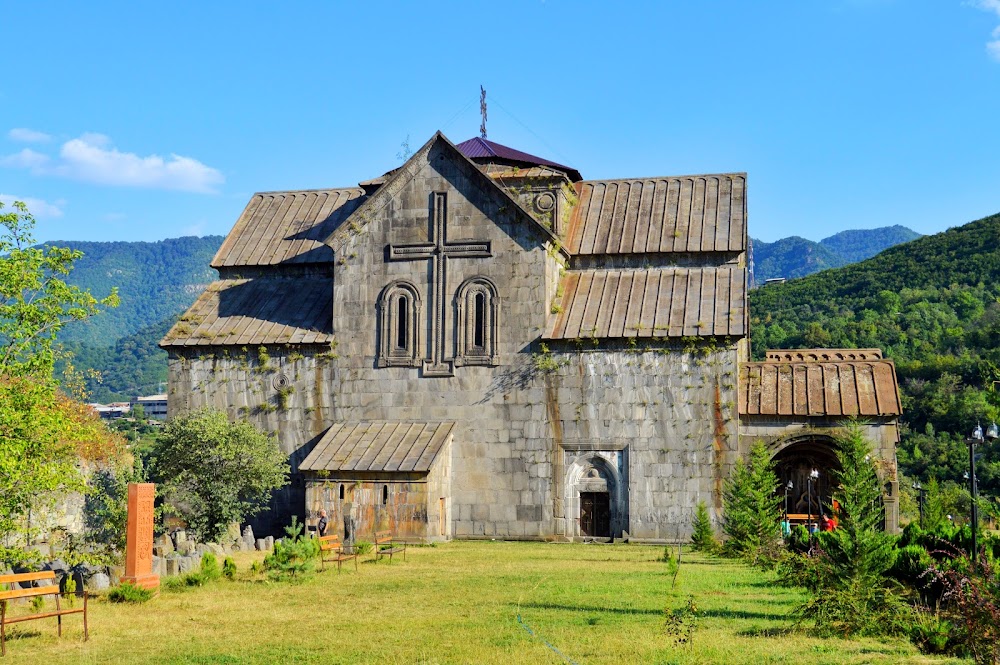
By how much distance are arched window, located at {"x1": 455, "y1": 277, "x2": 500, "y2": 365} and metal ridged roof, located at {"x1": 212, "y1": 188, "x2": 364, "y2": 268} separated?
5.07 meters

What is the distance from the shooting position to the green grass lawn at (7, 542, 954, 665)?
475 inches

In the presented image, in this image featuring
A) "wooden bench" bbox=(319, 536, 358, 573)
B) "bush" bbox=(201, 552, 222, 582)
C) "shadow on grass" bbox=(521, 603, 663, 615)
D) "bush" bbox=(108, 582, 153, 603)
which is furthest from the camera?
"wooden bench" bbox=(319, 536, 358, 573)

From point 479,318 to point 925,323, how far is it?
40.3 meters

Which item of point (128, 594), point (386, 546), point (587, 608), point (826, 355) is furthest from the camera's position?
point (826, 355)

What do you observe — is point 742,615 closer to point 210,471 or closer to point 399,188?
point 210,471

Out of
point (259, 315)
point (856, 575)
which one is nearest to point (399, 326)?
point (259, 315)

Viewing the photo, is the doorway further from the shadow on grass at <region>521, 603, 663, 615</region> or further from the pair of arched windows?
the shadow on grass at <region>521, 603, 663, 615</region>

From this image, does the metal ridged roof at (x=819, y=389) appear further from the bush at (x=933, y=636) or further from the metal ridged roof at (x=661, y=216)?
the bush at (x=933, y=636)

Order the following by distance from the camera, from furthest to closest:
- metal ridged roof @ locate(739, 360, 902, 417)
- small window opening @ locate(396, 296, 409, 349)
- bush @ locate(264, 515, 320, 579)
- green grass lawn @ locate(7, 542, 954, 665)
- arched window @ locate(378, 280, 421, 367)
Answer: small window opening @ locate(396, 296, 409, 349) → arched window @ locate(378, 280, 421, 367) → metal ridged roof @ locate(739, 360, 902, 417) → bush @ locate(264, 515, 320, 579) → green grass lawn @ locate(7, 542, 954, 665)

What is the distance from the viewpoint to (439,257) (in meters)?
29.1

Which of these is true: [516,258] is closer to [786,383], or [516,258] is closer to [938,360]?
[786,383]

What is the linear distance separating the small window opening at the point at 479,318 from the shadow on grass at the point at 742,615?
1494cm

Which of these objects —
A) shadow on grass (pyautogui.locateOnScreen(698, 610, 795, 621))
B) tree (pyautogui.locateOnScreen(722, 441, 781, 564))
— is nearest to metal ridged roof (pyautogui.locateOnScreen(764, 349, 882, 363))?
tree (pyautogui.locateOnScreen(722, 441, 781, 564))

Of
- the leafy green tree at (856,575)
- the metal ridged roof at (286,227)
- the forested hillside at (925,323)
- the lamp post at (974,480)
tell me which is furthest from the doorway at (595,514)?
the forested hillside at (925,323)
